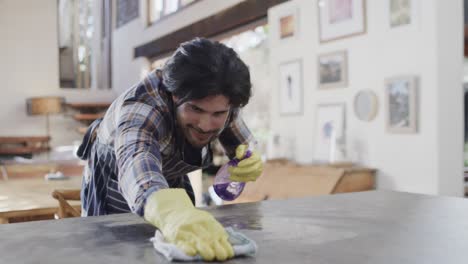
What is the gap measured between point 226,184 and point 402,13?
6.39 feet

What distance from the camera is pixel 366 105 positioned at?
3.43 meters

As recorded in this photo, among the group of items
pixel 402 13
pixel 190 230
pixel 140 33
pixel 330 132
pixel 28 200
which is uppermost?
pixel 140 33

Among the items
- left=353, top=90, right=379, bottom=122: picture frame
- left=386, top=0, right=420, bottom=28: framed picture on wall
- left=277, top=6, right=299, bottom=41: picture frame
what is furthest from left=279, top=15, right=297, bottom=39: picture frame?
left=386, top=0, right=420, bottom=28: framed picture on wall

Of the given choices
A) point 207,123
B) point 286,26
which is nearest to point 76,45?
point 286,26

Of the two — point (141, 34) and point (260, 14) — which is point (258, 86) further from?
point (141, 34)

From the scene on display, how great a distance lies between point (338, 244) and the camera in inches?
42.0

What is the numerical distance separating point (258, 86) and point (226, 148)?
3484 millimetres

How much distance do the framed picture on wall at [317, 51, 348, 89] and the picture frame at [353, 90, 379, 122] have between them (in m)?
0.17

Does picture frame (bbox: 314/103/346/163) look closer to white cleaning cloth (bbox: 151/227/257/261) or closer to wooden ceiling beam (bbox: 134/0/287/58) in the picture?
wooden ceiling beam (bbox: 134/0/287/58)

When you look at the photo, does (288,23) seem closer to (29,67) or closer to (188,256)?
(188,256)

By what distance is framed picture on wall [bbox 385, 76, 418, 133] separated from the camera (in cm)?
308

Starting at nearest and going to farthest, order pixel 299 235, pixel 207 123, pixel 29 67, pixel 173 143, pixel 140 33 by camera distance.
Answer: pixel 299 235, pixel 207 123, pixel 173 143, pixel 140 33, pixel 29 67

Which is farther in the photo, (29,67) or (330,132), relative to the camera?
(29,67)

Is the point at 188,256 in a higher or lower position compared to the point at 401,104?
lower
